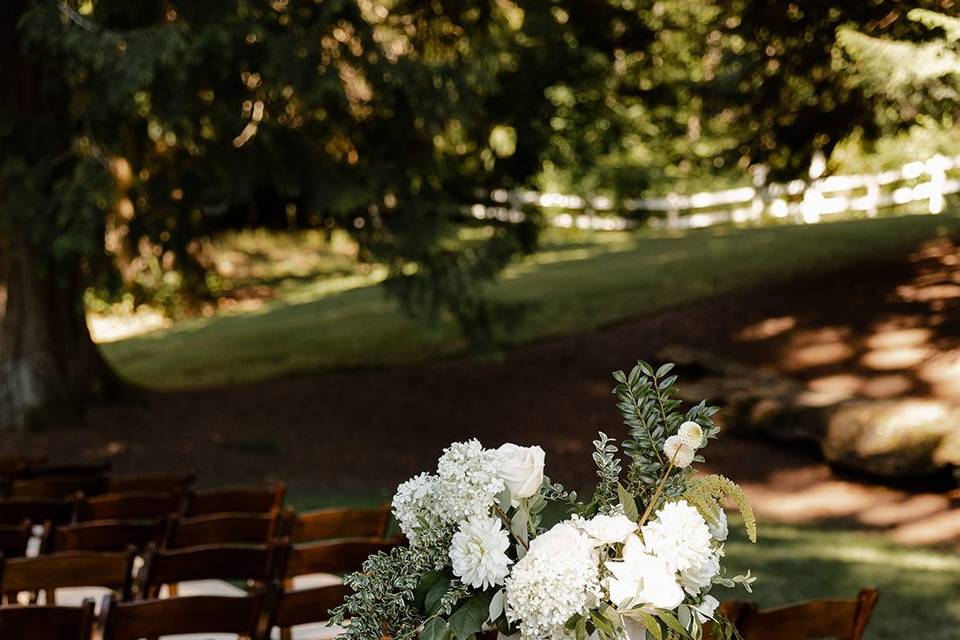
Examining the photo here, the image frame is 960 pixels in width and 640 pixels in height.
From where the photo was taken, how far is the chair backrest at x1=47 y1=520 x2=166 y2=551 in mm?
5820

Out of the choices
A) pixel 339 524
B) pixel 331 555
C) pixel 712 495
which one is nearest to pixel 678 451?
pixel 712 495

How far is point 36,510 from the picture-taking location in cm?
673

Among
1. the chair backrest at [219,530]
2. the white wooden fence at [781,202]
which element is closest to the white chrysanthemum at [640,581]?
the chair backrest at [219,530]

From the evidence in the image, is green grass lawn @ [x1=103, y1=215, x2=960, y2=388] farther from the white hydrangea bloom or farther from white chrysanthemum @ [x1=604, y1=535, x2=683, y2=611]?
white chrysanthemum @ [x1=604, y1=535, x2=683, y2=611]

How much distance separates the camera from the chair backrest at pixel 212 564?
16.6ft

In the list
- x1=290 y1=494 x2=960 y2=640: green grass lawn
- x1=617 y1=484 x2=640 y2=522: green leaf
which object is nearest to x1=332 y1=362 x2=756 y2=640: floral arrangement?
x1=617 y1=484 x2=640 y2=522: green leaf

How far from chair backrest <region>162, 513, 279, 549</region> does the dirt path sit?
213 inches

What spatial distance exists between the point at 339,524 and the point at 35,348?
8741 millimetres

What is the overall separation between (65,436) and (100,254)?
7.52 feet

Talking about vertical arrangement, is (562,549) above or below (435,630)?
above

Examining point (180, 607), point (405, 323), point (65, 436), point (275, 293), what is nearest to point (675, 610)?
point (180, 607)

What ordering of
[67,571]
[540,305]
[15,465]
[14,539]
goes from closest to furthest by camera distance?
[67,571], [14,539], [15,465], [540,305]

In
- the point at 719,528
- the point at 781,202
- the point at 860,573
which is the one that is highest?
the point at 719,528

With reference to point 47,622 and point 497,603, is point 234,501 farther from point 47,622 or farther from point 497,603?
point 497,603
